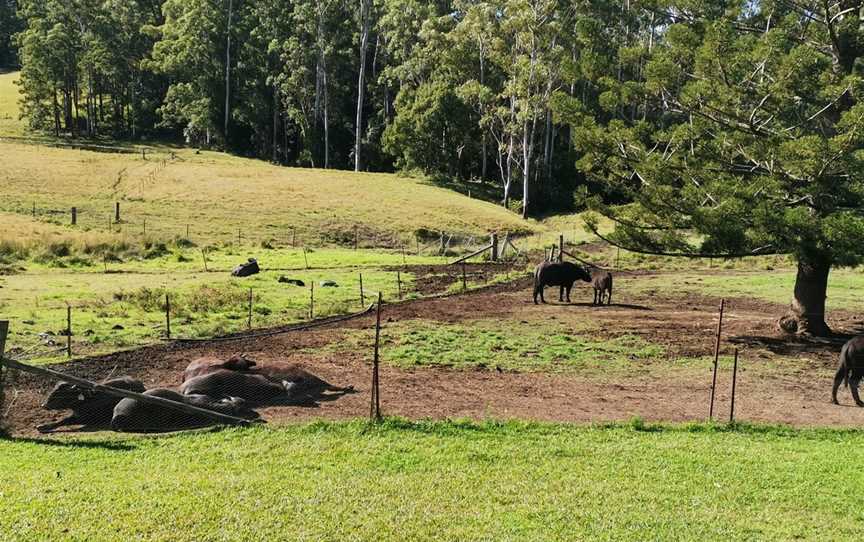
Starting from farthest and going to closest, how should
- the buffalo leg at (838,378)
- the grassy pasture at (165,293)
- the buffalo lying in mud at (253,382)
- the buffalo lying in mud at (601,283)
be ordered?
the buffalo lying in mud at (601,283) < the grassy pasture at (165,293) < the buffalo leg at (838,378) < the buffalo lying in mud at (253,382)

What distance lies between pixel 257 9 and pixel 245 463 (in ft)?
260

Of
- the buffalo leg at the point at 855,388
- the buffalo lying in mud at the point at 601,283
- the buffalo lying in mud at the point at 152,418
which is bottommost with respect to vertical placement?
the buffalo lying in mud at the point at 152,418

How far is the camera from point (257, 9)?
7962 centimetres

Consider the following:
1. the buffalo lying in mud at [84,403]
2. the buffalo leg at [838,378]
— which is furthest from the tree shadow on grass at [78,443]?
the buffalo leg at [838,378]

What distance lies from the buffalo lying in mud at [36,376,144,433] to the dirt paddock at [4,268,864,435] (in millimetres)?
291

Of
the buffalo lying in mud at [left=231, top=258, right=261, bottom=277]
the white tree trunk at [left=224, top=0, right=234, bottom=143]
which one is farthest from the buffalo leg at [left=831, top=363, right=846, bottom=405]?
the white tree trunk at [left=224, top=0, right=234, bottom=143]

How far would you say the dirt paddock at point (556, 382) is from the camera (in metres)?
12.0

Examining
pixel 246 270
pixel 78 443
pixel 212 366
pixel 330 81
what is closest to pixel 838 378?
pixel 212 366

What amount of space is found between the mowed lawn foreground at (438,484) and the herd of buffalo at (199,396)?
0.72 meters

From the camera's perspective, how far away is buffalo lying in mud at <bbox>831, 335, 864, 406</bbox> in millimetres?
12859

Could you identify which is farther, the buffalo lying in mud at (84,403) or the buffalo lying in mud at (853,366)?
the buffalo lying in mud at (853,366)

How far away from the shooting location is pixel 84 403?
11.2 meters

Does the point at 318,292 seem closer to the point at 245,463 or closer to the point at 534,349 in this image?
the point at 534,349

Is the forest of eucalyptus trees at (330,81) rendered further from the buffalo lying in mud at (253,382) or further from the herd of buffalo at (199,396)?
the herd of buffalo at (199,396)
